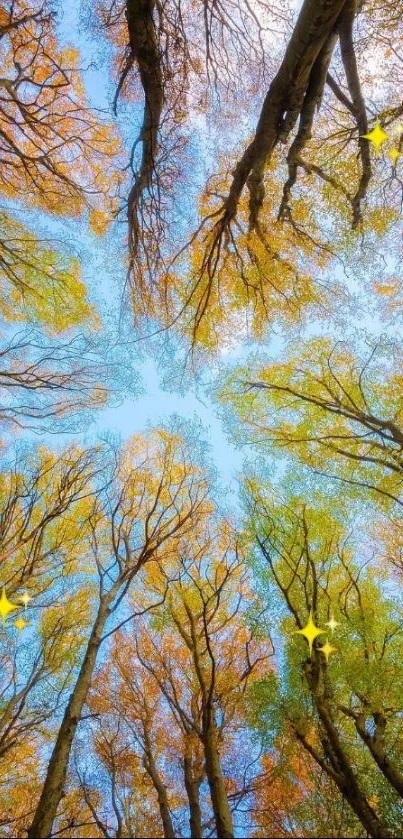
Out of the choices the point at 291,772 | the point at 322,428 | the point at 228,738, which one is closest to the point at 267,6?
the point at 322,428

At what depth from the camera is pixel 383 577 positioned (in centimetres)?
825

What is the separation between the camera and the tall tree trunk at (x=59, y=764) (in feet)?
10.0

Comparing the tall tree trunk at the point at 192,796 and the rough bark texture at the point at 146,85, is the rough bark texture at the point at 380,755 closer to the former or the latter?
the tall tree trunk at the point at 192,796

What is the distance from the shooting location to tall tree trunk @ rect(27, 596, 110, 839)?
306cm

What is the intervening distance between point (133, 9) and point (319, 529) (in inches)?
307

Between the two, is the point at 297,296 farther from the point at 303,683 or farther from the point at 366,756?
the point at 366,756

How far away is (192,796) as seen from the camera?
4.66 metres

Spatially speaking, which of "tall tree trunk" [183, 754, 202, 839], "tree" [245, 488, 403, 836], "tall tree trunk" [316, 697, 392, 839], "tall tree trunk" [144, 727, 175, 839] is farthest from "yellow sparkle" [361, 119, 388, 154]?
"tall tree trunk" [183, 754, 202, 839]

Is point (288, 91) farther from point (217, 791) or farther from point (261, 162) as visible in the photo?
point (217, 791)

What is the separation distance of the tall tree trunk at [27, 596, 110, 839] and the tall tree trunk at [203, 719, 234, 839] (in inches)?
43.2

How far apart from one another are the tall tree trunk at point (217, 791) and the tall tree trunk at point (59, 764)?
3.60 feet

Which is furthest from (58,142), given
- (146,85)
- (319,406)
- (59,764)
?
(59,764)

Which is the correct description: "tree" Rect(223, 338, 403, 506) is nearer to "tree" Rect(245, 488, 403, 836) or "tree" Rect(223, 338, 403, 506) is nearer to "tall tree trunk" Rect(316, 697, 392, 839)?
"tree" Rect(245, 488, 403, 836)

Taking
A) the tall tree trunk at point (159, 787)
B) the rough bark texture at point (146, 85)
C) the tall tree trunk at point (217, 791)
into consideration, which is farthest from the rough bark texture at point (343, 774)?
the rough bark texture at point (146, 85)
